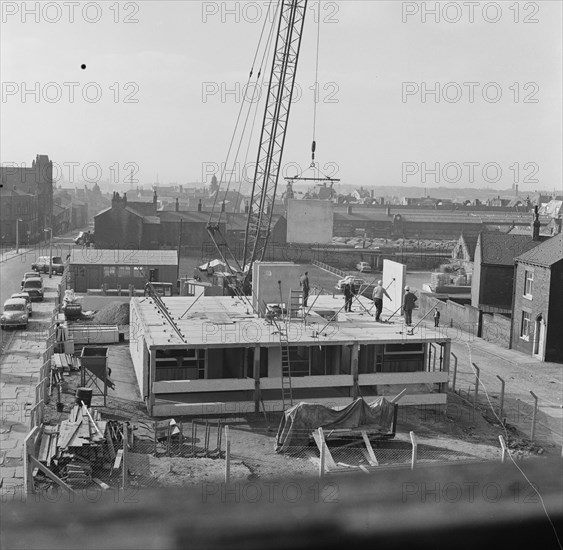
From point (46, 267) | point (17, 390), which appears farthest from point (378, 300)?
point (46, 267)

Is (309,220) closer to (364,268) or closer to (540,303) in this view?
(540,303)

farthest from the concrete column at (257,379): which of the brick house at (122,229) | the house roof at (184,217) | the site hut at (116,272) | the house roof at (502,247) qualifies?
the house roof at (184,217)

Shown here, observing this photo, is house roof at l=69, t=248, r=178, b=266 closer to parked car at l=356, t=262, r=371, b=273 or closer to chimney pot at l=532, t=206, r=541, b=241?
chimney pot at l=532, t=206, r=541, b=241

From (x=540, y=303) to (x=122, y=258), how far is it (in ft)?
63.5

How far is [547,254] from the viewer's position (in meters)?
25.5

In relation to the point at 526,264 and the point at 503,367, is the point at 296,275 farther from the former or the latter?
the point at 526,264

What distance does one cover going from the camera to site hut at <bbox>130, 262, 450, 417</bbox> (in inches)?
662

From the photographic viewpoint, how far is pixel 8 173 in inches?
2717

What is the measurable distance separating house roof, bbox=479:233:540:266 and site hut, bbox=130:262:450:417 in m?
13.8

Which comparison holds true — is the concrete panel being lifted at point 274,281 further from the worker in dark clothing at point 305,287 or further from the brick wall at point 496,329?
the brick wall at point 496,329

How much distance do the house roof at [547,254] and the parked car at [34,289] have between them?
20291mm

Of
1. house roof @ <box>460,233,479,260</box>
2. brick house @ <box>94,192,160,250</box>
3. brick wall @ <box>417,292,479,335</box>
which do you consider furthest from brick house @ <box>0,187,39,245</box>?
brick wall @ <box>417,292,479,335</box>

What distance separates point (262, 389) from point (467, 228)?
63.7m

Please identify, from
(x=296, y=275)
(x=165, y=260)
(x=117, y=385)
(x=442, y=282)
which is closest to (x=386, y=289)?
(x=296, y=275)
